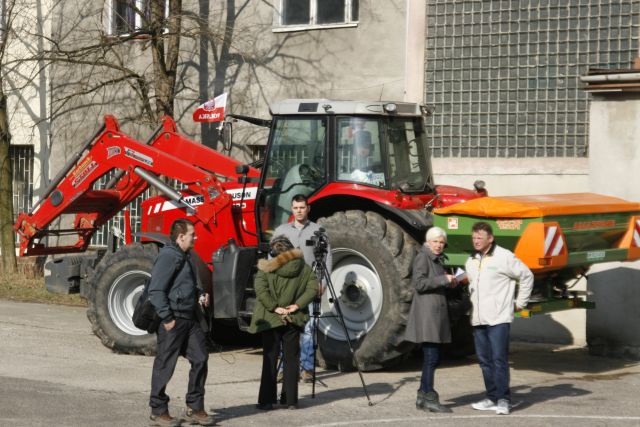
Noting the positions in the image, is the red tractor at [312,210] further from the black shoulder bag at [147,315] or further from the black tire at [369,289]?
the black shoulder bag at [147,315]

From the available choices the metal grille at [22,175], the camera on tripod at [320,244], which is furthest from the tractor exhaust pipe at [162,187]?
the metal grille at [22,175]

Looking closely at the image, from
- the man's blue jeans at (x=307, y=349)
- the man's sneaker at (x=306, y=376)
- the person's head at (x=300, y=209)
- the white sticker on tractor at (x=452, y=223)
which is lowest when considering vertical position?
the man's sneaker at (x=306, y=376)

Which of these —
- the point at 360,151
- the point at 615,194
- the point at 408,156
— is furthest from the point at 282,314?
the point at 615,194

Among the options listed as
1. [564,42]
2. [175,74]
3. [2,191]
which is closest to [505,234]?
[564,42]

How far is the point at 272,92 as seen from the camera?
19.1 meters

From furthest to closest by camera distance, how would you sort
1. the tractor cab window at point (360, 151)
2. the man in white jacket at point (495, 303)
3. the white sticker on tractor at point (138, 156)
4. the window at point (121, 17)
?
the window at point (121, 17) → the white sticker on tractor at point (138, 156) → the tractor cab window at point (360, 151) → the man in white jacket at point (495, 303)

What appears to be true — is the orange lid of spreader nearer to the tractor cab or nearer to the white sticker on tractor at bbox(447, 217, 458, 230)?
the white sticker on tractor at bbox(447, 217, 458, 230)

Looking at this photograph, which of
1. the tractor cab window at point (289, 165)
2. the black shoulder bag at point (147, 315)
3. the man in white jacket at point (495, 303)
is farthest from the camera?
the tractor cab window at point (289, 165)

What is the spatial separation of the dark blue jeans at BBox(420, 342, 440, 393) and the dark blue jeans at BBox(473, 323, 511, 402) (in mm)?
437

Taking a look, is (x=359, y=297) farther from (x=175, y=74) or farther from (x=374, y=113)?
(x=175, y=74)

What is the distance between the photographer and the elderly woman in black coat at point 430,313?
10.4m

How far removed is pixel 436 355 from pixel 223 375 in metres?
2.76

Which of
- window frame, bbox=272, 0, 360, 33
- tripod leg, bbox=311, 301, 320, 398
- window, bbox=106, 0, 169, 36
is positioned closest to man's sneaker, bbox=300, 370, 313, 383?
tripod leg, bbox=311, 301, 320, 398

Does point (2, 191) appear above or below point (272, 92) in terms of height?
below
